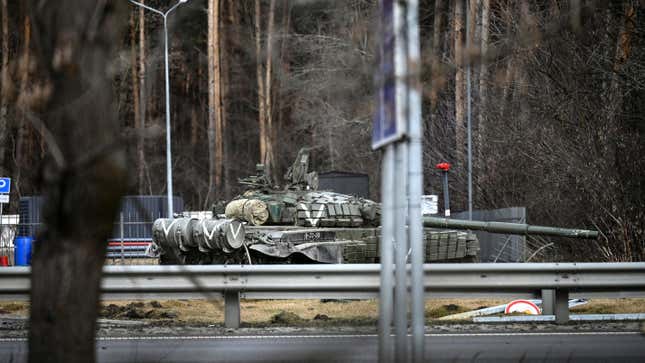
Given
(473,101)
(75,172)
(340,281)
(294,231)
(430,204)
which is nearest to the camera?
(75,172)

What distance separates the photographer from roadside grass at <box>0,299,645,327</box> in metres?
11.1

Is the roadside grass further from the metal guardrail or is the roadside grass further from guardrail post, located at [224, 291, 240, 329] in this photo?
the metal guardrail

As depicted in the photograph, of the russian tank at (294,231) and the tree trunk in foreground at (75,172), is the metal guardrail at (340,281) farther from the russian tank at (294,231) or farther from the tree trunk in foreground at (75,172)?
the tree trunk in foreground at (75,172)

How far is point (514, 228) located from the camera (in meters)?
17.1

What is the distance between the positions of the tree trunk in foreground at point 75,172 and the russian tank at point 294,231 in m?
11.0

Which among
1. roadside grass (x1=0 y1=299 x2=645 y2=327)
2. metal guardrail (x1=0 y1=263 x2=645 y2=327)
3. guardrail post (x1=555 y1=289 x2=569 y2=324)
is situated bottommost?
roadside grass (x1=0 y1=299 x2=645 y2=327)

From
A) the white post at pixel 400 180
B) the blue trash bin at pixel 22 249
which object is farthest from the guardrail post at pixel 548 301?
the blue trash bin at pixel 22 249

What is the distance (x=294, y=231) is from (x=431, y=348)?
803 cm

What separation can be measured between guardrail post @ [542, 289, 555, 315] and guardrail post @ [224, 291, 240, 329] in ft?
10.4

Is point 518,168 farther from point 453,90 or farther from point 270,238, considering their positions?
point 270,238

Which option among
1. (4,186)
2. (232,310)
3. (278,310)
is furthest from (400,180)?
(4,186)

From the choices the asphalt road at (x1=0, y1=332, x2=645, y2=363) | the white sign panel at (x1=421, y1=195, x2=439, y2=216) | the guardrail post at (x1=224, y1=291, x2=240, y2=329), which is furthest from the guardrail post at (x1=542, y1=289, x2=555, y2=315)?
the white sign panel at (x1=421, y1=195, x2=439, y2=216)

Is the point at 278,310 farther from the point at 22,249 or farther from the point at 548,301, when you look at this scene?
the point at 22,249

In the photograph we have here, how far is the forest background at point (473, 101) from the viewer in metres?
5.65
